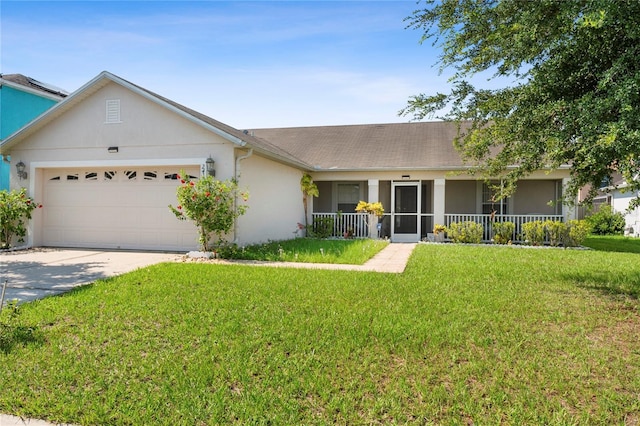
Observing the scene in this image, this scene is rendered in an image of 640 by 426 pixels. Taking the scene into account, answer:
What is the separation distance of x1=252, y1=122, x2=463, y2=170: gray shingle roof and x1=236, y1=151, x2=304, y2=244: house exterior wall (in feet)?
6.48

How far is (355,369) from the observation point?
12.0 ft

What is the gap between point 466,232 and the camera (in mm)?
14414

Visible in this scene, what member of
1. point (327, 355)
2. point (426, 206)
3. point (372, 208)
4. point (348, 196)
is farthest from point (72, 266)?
point (426, 206)

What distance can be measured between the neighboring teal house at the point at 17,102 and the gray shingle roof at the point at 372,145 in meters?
9.86

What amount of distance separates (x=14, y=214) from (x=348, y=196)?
11.8m

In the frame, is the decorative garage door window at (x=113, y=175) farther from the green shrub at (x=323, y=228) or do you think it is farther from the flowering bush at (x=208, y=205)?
the green shrub at (x=323, y=228)

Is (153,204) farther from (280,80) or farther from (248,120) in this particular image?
(248,120)

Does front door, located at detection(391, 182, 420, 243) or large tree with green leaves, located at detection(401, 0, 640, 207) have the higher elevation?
large tree with green leaves, located at detection(401, 0, 640, 207)

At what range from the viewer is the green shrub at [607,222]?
20312 millimetres

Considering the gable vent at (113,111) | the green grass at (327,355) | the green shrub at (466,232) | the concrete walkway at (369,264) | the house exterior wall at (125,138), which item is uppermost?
the gable vent at (113,111)

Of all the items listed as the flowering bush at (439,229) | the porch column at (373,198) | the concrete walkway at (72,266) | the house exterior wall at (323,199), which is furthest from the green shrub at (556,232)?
the house exterior wall at (323,199)

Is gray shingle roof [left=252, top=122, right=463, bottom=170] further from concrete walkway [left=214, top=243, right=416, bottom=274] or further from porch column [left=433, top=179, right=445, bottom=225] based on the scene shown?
concrete walkway [left=214, top=243, right=416, bottom=274]

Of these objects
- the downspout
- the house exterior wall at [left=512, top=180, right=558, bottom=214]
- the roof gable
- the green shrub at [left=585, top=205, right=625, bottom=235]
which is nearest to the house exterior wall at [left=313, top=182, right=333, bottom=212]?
the roof gable

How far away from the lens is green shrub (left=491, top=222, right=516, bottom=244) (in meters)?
14.2
